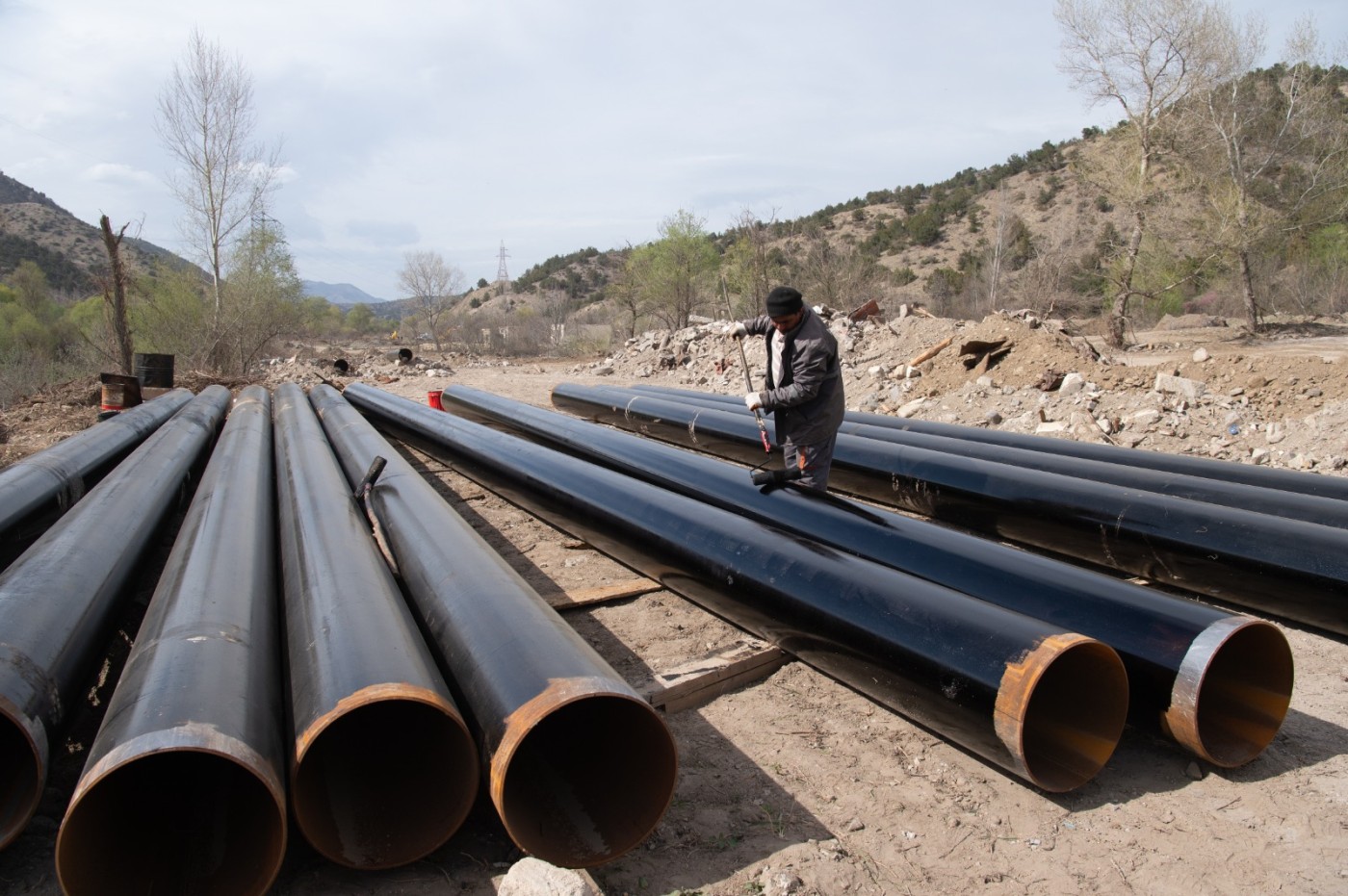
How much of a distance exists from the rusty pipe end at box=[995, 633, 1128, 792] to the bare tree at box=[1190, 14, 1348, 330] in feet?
63.1

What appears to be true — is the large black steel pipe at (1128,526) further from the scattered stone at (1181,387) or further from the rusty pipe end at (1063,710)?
the scattered stone at (1181,387)

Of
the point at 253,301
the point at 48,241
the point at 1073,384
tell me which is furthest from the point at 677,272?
the point at 48,241

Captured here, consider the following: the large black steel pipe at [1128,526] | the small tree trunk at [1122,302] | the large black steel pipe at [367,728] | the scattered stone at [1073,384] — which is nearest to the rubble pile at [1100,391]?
the scattered stone at [1073,384]

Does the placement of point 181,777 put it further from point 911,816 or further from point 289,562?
point 911,816

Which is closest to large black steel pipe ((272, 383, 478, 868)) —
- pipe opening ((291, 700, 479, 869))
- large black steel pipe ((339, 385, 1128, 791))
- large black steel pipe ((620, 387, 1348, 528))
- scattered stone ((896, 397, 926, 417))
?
pipe opening ((291, 700, 479, 869))

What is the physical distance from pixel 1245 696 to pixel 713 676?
2.09 metres

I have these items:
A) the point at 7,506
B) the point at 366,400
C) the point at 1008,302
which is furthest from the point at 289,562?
the point at 1008,302

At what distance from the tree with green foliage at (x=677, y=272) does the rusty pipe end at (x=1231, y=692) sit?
29223 millimetres

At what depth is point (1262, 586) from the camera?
3.70m

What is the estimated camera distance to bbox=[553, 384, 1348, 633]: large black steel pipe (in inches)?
141

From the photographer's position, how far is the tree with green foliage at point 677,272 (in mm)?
32094

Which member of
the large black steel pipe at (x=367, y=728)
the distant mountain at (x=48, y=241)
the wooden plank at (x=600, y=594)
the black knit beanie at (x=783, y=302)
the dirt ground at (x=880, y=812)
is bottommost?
the dirt ground at (x=880, y=812)

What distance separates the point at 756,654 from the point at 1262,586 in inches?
103

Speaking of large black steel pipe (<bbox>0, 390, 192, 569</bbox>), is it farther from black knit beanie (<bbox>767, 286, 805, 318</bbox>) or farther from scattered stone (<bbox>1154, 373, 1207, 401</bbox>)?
scattered stone (<bbox>1154, 373, 1207, 401</bbox>)
